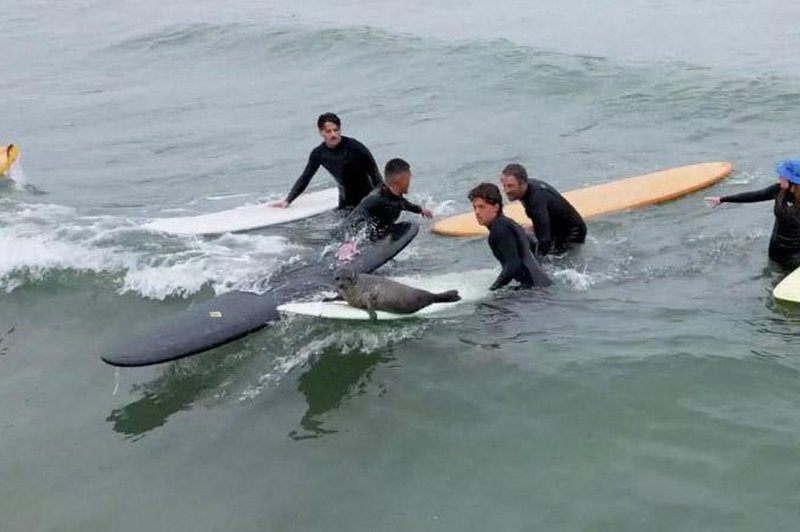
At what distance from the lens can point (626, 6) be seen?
80.0 feet

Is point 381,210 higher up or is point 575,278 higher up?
point 381,210

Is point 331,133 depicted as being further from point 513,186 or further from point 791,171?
point 791,171

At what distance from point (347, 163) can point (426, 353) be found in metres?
3.10

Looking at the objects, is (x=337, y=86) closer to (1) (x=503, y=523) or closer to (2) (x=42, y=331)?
(2) (x=42, y=331)

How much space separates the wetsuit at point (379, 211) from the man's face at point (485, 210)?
1.36 meters

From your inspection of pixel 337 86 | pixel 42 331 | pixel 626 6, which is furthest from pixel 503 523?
pixel 626 6

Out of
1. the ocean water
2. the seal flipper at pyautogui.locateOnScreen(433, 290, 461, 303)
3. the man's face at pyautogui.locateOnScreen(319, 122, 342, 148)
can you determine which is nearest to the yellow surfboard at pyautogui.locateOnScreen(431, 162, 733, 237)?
the ocean water

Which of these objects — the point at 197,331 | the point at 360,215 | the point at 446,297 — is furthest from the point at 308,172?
the point at 197,331

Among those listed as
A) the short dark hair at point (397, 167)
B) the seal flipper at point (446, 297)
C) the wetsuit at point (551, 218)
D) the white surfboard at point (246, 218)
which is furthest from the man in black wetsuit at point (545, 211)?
the white surfboard at point (246, 218)

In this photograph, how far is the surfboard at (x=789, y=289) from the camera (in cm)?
671

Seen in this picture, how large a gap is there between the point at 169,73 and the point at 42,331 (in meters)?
14.8

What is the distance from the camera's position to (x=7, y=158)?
11.8m

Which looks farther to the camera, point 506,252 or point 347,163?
point 347,163

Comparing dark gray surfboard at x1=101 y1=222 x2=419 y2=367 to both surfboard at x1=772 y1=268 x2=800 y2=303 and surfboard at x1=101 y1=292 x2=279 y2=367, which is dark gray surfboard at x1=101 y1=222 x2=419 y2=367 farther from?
surfboard at x1=772 y1=268 x2=800 y2=303
